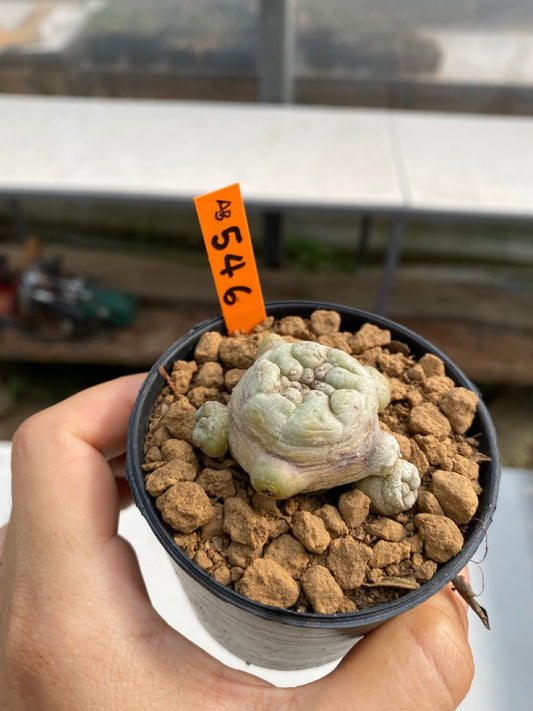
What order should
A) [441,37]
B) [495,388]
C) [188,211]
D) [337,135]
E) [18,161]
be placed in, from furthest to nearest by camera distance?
1. [188,211]
2. [495,388]
3. [441,37]
4. [337,135]
5. [18,161]

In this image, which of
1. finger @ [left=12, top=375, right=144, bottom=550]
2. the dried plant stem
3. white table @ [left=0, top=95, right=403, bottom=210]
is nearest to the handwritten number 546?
finger @ [left=12, top=375, right=144, bottom=550]

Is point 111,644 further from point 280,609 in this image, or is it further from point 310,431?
point 310,431

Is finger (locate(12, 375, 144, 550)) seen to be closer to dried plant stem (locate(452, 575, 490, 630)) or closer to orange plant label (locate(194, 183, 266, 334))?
orange plant label (locate(194, 183, 266, 334))

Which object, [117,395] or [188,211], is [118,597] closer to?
[117,395]

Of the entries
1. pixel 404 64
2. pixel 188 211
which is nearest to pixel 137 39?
pixel 188 211

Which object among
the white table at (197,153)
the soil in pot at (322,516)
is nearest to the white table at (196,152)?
the white table at (197,153)

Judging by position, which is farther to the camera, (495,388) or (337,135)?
(495,388)

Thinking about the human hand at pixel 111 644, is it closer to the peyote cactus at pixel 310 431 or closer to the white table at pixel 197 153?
the peyote cactus at pixel 310 431
